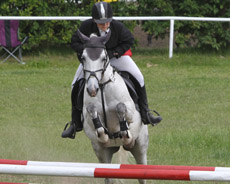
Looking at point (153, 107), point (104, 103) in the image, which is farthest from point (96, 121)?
point (153, 107)

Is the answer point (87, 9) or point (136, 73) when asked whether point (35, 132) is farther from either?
point (87, 9)

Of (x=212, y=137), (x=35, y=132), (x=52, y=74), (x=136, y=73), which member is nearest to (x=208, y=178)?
(x=136, y=73)

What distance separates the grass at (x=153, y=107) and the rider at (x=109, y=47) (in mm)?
1064

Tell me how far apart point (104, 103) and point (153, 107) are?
5.25 meters

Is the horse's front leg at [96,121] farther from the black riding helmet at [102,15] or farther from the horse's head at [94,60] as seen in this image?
the black riding helmet at [102,15]

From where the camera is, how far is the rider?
223 inches

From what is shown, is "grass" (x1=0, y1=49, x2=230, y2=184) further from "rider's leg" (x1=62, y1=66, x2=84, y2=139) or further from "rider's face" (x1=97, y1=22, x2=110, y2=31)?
"rider's face" (x1=97, y1=22, x2=110, y2=31)

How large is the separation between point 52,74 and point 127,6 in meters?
3.16

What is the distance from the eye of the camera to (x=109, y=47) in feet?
19.2

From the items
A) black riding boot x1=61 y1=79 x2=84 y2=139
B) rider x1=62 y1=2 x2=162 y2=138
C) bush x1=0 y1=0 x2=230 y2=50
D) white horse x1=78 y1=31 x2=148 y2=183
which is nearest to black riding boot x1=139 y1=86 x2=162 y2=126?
rider x1=62 y1=2 x2=162 y2=138

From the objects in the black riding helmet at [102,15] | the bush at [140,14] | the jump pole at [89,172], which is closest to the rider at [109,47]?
the black riding helmet at [102,15]

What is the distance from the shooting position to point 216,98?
11.4m

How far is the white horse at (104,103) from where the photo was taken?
5223 mm

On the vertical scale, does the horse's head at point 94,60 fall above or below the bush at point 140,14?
above
